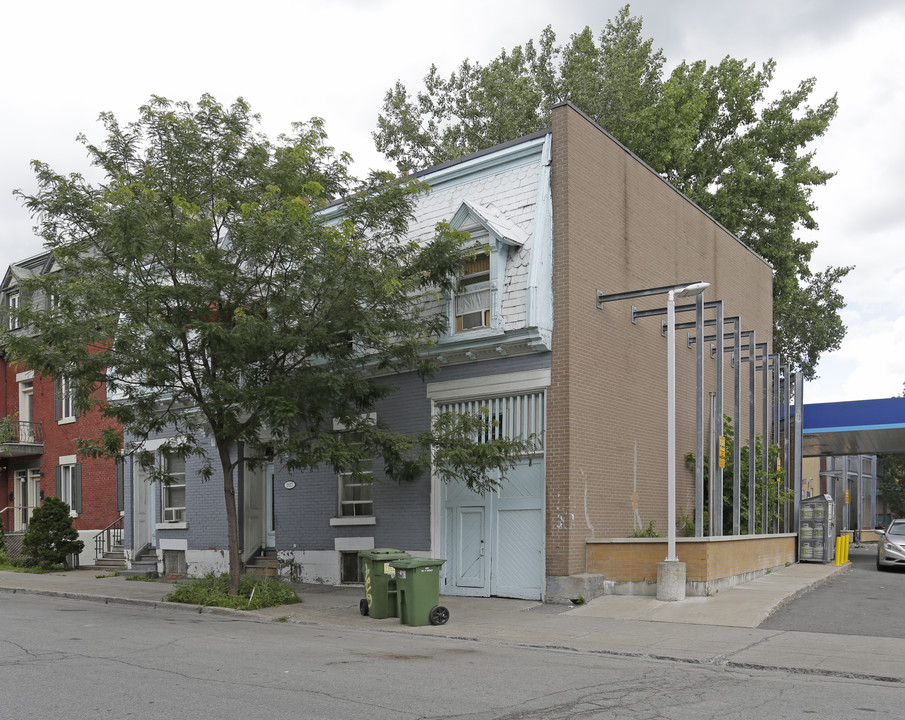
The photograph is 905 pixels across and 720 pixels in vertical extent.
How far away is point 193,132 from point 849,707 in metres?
12.5

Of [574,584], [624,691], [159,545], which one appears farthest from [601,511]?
[159,545]

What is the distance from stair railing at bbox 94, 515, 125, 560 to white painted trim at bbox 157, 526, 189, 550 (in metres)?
3.82

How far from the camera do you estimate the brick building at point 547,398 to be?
1566 cm

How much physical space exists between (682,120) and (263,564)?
1980 centimetres

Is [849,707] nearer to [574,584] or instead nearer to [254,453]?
[574,584]

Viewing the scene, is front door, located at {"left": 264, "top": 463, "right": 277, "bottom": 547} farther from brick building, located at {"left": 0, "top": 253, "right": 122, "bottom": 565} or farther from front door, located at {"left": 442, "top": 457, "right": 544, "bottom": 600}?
brick building, located at {"left": 0, "top": 253, "right": 122, "bottom": 565}

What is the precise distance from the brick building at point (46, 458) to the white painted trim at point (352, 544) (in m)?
10.5

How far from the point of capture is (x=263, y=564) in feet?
67.1

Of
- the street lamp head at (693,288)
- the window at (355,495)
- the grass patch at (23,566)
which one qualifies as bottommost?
the grass patch at (23,566)

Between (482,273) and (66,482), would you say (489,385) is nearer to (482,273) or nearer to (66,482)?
(482,273)

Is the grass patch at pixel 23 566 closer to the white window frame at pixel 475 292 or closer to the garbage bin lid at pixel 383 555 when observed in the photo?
the garbage bin lid at pixel 383 555

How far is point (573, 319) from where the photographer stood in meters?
15.9

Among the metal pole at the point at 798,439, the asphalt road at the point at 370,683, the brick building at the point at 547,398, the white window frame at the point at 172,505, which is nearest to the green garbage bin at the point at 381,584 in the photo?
the asphalt road at the point at 370,683

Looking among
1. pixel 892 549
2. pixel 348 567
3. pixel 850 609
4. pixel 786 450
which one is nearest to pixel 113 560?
pixel 348 567
